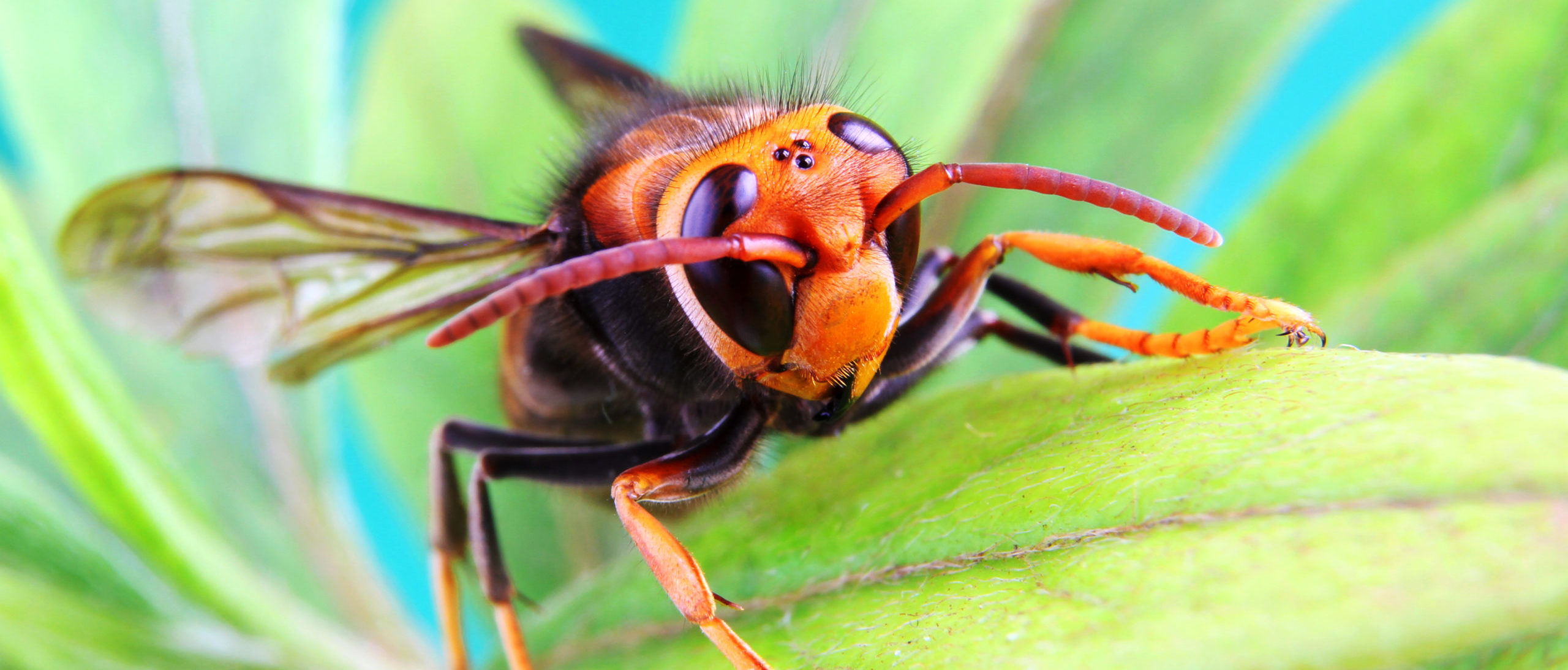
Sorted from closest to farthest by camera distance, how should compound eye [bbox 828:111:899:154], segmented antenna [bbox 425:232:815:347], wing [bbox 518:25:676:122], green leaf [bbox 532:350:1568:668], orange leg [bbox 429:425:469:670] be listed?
green leaf [bbox 532:350:1568:668]
segmented antenna [bbox 425:232:815:347]
compound eye [bbox 828:111:899:154]
orange leg [bbox 429:425:469:670]
wing [bbox 518:25:676:122]

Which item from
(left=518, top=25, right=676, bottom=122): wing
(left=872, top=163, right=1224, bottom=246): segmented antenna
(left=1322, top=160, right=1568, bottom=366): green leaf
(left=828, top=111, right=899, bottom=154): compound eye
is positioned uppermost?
(left=518, top=25, right=676, bottom=122): wing

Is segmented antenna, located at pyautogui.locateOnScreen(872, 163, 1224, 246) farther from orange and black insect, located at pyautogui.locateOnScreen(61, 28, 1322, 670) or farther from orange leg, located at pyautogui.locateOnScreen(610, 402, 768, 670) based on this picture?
orange leg, located at pyautogui.locateOnScreen(610, 402, 768, 670)

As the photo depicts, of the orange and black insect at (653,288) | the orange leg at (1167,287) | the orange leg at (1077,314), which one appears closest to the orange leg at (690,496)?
the orange and black insect at (653,288)

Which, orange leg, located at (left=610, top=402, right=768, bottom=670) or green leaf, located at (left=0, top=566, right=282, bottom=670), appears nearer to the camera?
orange leg, located at (left=610, top=402, right=768, bottom=670)

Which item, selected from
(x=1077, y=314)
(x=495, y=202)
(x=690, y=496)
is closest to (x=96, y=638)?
(x=690, y=496)

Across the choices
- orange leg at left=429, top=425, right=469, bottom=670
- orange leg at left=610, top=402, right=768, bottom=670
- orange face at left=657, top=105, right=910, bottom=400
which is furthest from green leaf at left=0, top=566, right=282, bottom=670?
orange face at left=657, top=105, right=910, bottom=400

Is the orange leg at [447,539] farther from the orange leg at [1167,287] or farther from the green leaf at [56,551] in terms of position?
the orange leg at [1167,287]

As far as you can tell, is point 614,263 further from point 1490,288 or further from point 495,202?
point 495,202
